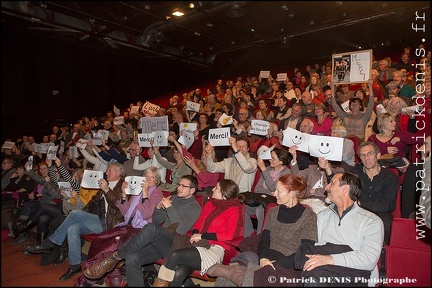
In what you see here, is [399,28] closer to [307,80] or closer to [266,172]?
[307,80]

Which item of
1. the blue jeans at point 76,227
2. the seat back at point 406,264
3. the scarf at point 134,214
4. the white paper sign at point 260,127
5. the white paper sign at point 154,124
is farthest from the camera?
the white paper sign at point 154,124

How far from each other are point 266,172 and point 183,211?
107 centimetres

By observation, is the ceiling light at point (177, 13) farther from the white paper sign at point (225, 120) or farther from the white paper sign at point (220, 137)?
the white paper sign at point (220, 137)

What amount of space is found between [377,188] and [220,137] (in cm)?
232

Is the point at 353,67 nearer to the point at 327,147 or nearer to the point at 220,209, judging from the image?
the point at 327,147

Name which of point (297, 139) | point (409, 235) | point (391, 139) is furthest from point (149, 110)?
point (409, 235)

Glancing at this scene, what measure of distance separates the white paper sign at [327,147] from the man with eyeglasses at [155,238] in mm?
1309

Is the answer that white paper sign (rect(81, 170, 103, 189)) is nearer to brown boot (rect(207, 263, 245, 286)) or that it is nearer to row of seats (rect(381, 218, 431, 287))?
brown boot (rect(207, 263, 245, 286))

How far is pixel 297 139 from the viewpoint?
4.10 metres

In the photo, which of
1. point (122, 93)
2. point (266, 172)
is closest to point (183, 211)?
point (266, 172)

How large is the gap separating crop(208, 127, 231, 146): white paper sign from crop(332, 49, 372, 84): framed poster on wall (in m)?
1.82

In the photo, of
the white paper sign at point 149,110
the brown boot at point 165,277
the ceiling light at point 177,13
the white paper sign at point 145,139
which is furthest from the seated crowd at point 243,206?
the ceiling light at point 177,13

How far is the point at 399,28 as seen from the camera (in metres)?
10.7

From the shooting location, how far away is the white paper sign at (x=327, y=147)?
11.7 ft
